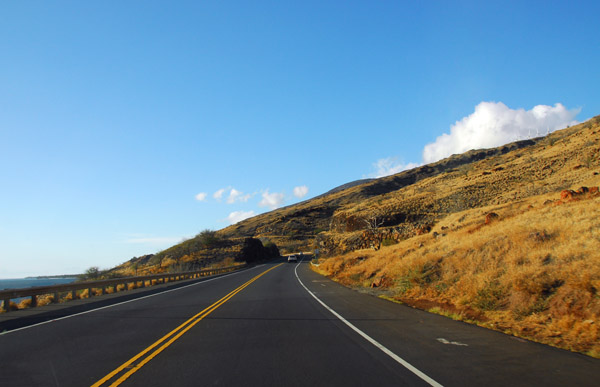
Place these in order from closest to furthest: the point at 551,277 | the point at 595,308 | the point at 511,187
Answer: the point at 595,308
the point at 551,277
the point at 511,187

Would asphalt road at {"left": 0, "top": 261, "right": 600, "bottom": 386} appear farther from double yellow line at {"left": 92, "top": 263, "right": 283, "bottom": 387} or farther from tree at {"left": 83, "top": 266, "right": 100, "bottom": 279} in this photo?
tree at {"left": 83, "top": 266, "right": 100, "bottom": 279}

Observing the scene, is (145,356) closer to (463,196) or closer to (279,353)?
(279,353)

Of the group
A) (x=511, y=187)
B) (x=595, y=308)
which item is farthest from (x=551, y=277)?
(x=511, y=187)

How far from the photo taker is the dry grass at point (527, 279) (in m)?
8.82

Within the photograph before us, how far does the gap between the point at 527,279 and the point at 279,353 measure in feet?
25.4

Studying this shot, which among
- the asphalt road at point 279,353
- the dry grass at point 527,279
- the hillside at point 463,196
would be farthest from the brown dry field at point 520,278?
the hillside at point 463,196

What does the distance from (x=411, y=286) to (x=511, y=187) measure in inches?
1573

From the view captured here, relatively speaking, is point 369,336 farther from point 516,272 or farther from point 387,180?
point 387,180

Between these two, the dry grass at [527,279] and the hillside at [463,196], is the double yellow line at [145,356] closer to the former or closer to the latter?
the dry grass at [527,279]

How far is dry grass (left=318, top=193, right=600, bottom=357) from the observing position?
882cm

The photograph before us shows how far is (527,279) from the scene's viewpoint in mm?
11078

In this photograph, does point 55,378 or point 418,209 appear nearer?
point 55,378

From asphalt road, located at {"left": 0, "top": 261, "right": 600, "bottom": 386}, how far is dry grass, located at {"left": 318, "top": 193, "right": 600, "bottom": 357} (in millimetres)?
1130

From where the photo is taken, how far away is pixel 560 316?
29.9 feet
